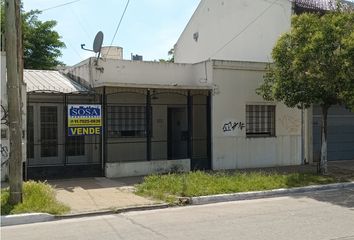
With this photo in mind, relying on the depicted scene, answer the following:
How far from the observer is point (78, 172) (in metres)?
14.9

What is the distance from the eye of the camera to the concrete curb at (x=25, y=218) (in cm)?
911

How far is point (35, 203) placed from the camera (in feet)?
32.6

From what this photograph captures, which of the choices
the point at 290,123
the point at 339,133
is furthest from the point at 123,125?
the point at 339,133

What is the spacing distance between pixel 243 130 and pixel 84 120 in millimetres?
5670

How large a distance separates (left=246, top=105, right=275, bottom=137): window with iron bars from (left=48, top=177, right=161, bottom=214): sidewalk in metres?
5.00

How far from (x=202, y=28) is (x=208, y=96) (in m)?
8.03

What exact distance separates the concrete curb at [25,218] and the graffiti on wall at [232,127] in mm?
8545

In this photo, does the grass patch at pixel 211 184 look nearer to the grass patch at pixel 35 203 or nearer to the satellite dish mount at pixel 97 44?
the grass patch at pixel 35 203

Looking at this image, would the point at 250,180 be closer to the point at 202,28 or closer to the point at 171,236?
the point at 171,236

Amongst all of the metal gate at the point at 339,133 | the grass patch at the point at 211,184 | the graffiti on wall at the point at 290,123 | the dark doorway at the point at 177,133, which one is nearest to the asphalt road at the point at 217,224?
the grass patch at the point at 211,184

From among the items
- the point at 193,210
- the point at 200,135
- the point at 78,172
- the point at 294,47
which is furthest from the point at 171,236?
the point at 200,135

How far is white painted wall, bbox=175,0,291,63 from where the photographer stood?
64.3 feet

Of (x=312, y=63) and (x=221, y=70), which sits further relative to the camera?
(x=221, y=70)

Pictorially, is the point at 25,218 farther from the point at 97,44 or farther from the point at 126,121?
the point at 126,121
